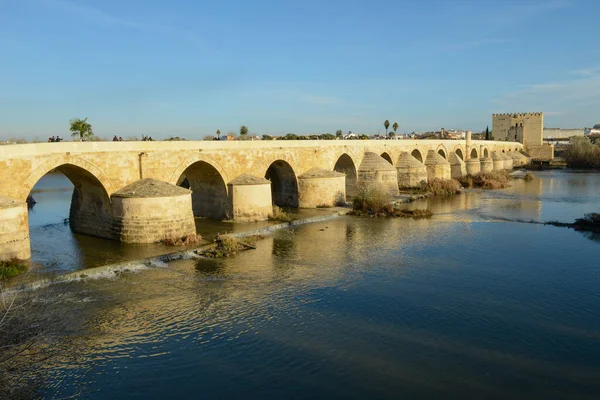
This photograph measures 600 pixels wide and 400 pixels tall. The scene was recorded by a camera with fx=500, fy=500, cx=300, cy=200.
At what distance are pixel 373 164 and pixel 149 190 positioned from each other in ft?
52.8

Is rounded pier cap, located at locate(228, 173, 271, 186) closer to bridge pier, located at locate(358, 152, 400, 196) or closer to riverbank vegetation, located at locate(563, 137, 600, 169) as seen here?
bridge pier, located at locate(358, 152, 400, 196)

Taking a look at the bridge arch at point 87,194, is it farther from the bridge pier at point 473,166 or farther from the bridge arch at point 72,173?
the bridge pier at point 473,166

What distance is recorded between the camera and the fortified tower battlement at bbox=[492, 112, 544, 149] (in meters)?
73.7

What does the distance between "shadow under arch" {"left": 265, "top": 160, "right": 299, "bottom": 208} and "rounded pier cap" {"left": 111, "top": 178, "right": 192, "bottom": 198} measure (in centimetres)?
848

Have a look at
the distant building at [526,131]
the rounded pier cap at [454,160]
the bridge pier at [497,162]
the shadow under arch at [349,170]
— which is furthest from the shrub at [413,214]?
the distant building at [526,131]

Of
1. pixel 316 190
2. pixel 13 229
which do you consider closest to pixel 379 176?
pixel 316 190

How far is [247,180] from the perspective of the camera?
20953 millimetres

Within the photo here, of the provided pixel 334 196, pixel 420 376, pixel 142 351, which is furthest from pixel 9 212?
pixel 334 196

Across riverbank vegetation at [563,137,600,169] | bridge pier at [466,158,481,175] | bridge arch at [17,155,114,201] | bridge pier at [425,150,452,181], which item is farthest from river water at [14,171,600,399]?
Answer: riverbank vegetation at [563,137,600,169]

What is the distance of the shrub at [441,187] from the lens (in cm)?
3170

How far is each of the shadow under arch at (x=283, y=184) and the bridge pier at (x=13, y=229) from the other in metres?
13.4

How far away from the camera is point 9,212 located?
12.6 meters

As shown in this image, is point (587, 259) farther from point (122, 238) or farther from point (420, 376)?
point (122, 238)

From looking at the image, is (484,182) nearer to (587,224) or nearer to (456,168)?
(456,168)
